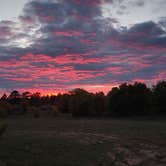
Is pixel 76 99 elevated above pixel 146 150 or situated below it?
above

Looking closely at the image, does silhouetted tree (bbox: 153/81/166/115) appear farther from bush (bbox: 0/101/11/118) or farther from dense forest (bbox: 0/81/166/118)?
bush (bbox: 0/101/11/118)

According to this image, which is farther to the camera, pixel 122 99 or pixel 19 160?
pixel 122 99

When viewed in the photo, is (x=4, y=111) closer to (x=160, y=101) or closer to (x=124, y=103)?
(x=124, y=103)

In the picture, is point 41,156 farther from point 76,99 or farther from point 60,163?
point 76,99

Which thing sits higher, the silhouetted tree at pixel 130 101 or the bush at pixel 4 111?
the silhouetted tree at pixel 130 101

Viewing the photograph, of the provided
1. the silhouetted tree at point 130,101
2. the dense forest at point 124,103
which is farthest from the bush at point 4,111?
the silhouetted tree at point 130,101


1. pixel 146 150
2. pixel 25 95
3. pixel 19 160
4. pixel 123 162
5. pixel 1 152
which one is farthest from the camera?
pixel 25 95

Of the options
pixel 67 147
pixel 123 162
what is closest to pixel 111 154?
pixel 123 162

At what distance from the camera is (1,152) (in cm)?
1189

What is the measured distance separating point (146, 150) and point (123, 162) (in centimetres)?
306

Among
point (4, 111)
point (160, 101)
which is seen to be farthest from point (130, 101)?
point (4, 111)

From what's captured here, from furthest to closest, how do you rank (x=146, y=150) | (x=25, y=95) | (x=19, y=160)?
(x=25, y=95) → (x=146, y=150) → (x=19, y=160)

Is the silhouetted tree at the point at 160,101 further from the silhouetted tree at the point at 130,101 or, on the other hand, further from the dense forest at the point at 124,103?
the silhouetted tree at the point at 130,101

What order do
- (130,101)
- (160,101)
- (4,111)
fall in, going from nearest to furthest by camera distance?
(4,111)
(160,101)
(130,101)
